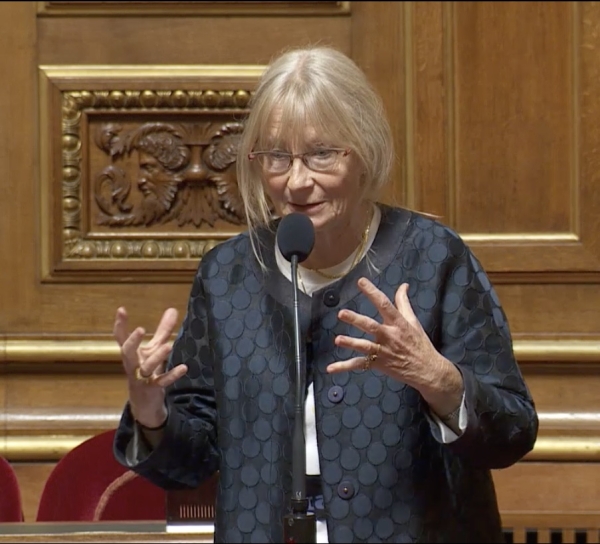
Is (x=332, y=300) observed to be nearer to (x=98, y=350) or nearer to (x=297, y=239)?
(x=297, y=239)

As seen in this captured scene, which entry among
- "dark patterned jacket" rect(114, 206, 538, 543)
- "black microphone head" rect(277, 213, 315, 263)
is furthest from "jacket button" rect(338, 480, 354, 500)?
"black microphone head" rect(277, 213, 315, 263)

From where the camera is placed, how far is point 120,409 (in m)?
2.51

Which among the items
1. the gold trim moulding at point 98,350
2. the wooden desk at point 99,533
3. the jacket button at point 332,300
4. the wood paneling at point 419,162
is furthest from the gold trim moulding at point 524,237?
the wooden desk at point 99,533

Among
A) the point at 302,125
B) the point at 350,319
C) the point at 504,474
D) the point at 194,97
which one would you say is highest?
the point at 194,97

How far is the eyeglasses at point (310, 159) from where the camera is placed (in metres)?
Result: 1.71

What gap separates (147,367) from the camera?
5.01 feet

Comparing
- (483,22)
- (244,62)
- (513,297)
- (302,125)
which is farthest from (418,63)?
(302,125)

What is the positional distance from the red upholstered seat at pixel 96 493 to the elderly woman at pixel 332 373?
1.04 feet

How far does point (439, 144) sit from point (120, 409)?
865 mm

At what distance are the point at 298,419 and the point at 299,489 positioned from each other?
0.27 feet

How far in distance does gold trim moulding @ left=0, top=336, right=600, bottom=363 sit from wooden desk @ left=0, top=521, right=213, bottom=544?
101cm

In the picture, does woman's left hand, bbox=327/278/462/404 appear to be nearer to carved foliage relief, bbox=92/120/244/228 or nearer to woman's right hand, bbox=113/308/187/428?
woman's right hand, bbox=113/308/187/428

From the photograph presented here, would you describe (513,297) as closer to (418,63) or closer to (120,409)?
(418,63)

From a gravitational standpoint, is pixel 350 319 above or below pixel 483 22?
below
